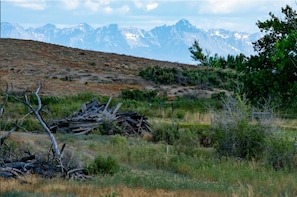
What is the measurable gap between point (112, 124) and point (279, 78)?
764cm

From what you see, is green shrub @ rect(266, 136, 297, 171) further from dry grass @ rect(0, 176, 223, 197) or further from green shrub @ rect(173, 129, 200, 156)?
dry grass @ rect(0, 176, 223, 197)

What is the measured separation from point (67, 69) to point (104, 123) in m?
36.1

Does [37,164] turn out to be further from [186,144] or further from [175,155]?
[186,144]

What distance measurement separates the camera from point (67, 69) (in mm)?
62594

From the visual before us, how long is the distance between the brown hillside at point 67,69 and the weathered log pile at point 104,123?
18.7m

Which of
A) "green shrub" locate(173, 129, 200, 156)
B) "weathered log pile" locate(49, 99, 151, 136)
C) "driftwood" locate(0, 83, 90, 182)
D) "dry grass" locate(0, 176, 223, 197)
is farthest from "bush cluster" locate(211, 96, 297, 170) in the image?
"dry grass" locate(0, 176, 223, 197)

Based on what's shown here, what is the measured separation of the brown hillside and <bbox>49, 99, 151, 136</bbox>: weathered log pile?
18677 millimetres

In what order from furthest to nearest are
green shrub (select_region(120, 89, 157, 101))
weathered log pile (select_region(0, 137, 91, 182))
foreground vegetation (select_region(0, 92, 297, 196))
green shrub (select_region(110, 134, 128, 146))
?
green shrub (select_region(120, 89, 157, 101))
green shrub (select_region(110, 134, 128, 146))
weathered log pile (select_region(0, 137, 91, 182))
foreground vegetation (select_region(0, 92, 297, 196))

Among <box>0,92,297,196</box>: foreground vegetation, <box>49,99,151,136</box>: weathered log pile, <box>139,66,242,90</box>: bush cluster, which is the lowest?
<box>0,92,297,196</box>: foreground vegetation

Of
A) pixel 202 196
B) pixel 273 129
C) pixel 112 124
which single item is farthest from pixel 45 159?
pixel 112 124

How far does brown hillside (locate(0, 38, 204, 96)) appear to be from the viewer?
52625 mm

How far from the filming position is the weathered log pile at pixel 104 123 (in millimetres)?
27031

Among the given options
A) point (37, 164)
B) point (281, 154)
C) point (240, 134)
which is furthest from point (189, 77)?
point (37, 164)

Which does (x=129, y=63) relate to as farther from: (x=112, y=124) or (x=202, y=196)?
(x=202, y=196)
